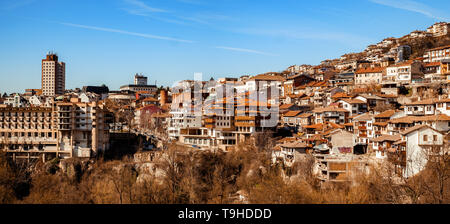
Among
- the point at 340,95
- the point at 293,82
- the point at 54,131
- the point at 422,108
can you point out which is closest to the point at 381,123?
the point at 422,108

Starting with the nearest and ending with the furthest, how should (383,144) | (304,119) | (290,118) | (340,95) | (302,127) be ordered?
(383,144) → (302,127) → (304,119) → (290,118) → (340,95)

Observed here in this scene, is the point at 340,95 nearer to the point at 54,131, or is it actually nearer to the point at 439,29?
the point at 54,131

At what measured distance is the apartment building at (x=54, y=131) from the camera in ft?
107

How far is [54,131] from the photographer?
3325 centimetres

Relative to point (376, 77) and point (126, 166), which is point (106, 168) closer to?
point (126, 166)

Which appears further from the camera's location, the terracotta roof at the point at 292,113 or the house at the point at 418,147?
the terracotta roof at the point at 292,113

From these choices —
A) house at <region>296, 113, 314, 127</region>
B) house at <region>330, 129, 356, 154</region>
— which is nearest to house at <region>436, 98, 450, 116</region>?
house at <region>330, 129, 356, 154</region>

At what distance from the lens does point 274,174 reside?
82.5ft

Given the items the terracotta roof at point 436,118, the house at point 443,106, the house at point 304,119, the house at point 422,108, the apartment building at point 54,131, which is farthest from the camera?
the apartment building at point 54,131

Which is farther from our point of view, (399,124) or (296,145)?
(296,145)

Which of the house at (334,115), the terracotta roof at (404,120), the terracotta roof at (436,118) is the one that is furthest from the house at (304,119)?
the terracotta roof at (436,118)

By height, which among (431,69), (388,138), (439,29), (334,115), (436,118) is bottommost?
(388,138)

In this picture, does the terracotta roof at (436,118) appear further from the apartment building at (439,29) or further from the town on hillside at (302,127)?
the apartment building at (439,29)
